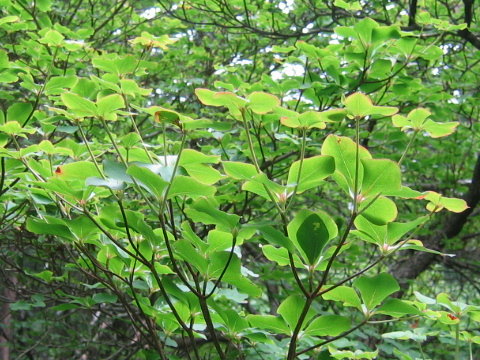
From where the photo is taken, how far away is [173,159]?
1.09 meters

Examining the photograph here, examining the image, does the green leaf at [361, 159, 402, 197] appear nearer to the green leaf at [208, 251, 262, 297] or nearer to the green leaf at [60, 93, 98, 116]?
the green leaf at [208, 251, 262, 297]

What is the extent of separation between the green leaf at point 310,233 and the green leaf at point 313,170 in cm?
6

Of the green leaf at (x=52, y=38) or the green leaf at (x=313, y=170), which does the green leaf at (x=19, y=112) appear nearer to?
the green leaf at (x=52, y=38)

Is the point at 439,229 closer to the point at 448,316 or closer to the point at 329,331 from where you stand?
the point at 448,316

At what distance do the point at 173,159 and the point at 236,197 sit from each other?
147 centimetres

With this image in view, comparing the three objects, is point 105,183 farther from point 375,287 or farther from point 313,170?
point 375,287

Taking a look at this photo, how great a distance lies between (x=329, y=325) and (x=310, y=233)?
0.94ft

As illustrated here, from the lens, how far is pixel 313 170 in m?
1.00

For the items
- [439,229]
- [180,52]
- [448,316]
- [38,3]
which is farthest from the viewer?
[439,229]

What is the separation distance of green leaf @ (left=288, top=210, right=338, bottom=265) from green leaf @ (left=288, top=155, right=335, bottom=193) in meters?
0.06

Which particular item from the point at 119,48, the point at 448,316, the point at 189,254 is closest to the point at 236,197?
the point at 448,316

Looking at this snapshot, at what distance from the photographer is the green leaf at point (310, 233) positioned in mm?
→ 1013

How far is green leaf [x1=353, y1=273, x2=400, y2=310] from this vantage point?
111 cm

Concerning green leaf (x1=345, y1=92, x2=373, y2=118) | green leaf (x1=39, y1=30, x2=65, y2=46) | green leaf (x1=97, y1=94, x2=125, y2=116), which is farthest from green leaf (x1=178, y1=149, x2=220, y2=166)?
green leaf (x1=39, y1=30, x2=65, y2=46)
